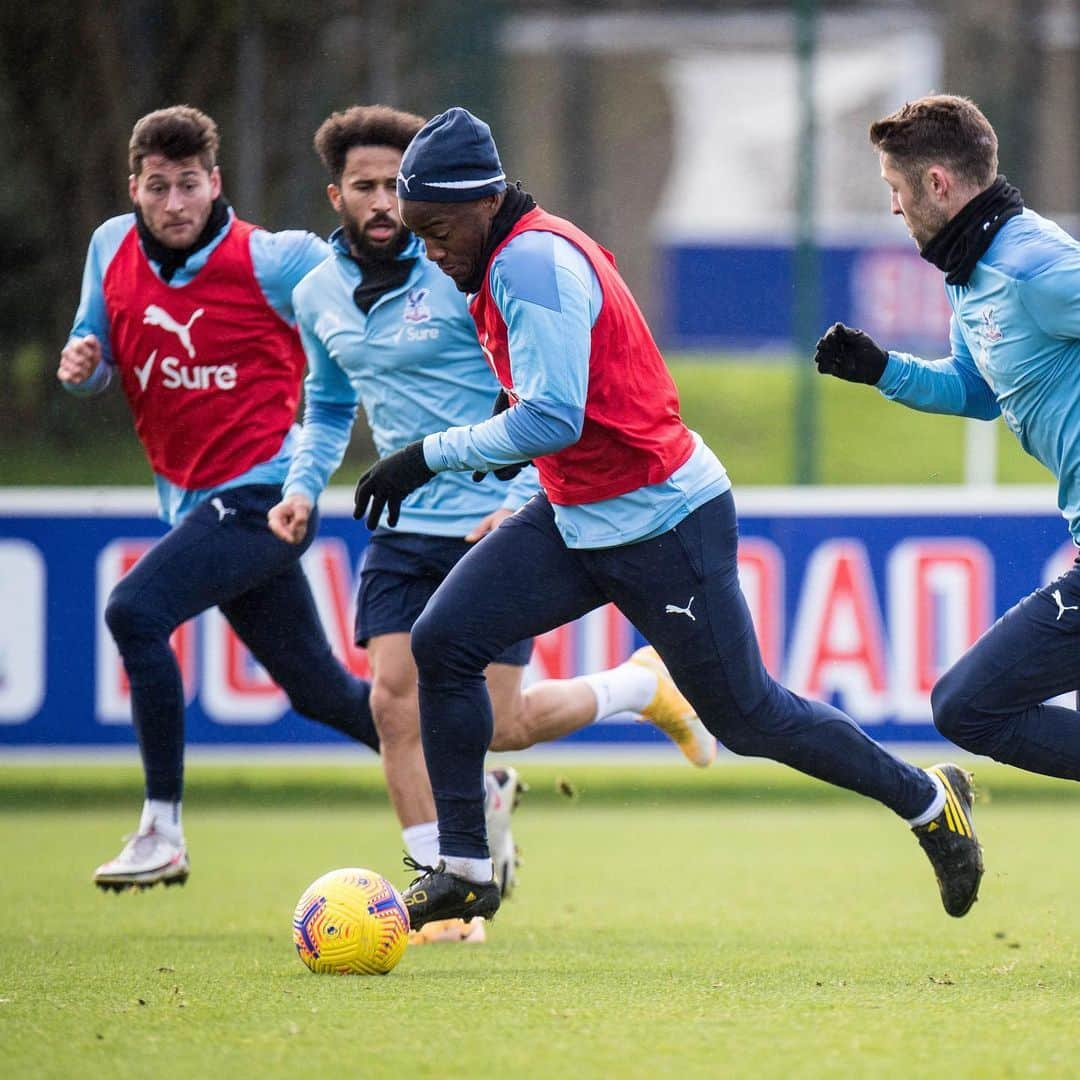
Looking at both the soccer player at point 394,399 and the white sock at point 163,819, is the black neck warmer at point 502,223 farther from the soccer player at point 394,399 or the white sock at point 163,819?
the white sock at point 163,819

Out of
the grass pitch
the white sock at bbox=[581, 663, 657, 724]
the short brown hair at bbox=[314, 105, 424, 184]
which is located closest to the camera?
the grass pitch

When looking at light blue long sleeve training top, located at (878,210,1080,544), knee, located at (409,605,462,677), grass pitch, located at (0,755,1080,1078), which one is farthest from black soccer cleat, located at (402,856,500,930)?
light blue long sleeve training top, located at (878,210,1080,544)

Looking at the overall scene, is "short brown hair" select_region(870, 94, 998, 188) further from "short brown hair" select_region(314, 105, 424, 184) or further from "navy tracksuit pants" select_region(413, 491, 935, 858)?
"short brown hair" select_region(314, 105, 424, 184)

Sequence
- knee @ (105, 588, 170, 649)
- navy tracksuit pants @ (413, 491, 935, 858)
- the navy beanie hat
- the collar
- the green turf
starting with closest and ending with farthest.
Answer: the navy beanie hat → navy tracksuit pants @ (413, 491, 935, 858) → the collar → knee @ (105, 588, 170, 649) → the green turf

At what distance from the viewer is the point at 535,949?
6.26 meters

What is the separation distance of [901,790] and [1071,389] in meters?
1.23

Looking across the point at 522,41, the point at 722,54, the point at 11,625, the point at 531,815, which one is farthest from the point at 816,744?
the point at 722,54

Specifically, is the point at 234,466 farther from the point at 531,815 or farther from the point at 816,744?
the point at 531,815

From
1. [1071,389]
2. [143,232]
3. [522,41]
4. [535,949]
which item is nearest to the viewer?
[1071,389]

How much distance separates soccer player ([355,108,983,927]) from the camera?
5289 millimetres

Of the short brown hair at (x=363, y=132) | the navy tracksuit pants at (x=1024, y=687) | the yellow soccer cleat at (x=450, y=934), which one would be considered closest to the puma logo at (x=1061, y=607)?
the navy tracksuit pants at (x=1024, y=687)

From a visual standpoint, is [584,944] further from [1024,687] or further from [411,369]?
[411,369]

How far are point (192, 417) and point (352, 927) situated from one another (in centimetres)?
212

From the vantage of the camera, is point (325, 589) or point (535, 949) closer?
point (535, 949)
